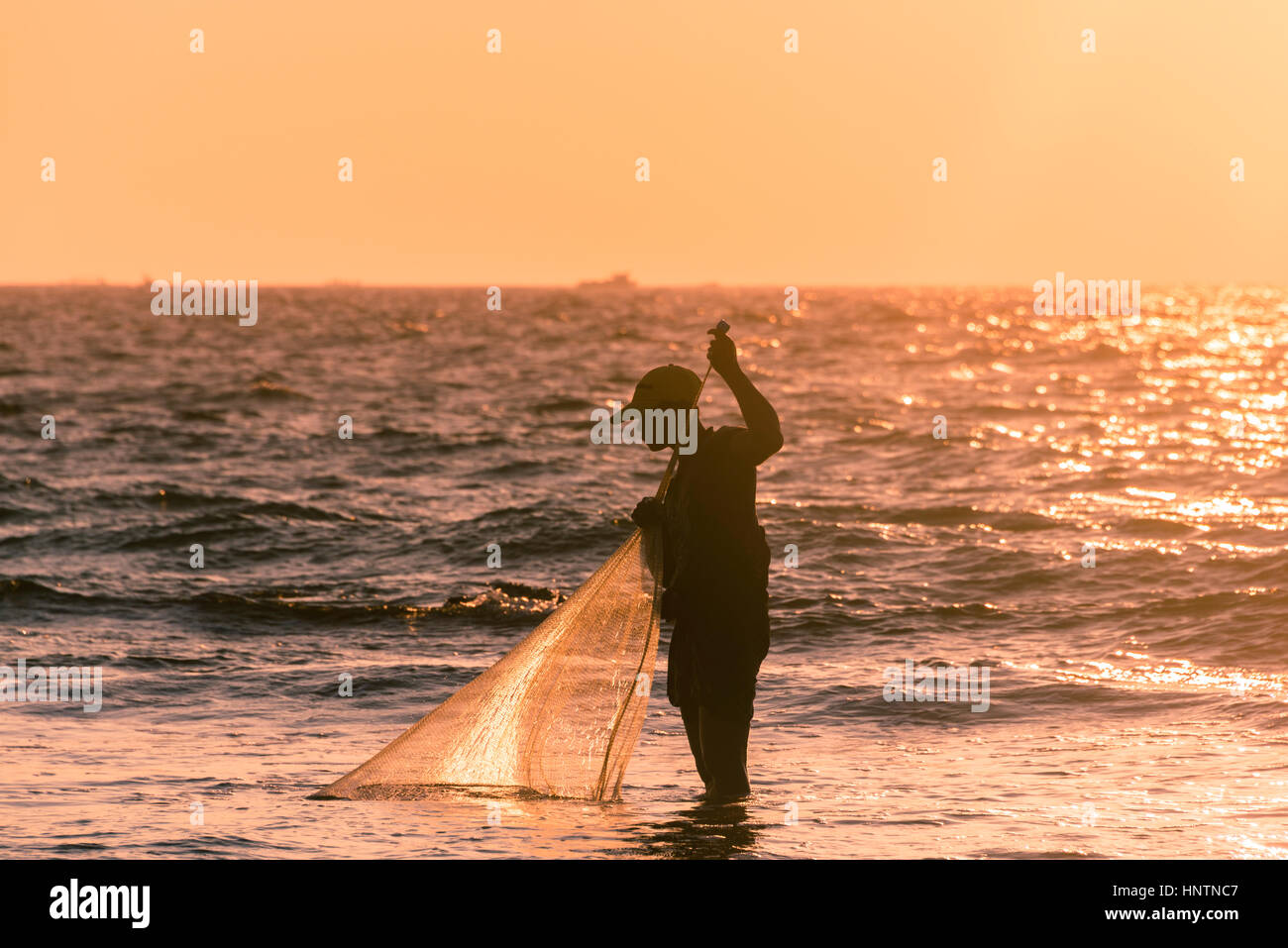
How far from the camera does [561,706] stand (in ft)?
23.5

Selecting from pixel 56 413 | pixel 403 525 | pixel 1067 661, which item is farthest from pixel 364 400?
pixel 1067 661

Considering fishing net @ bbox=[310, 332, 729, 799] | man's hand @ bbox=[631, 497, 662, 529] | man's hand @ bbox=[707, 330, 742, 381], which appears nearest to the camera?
man's hand @ bbox=[707, 330, 742, 381]

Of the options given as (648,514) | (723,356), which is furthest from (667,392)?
(648,514)

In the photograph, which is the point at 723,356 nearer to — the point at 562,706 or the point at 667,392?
the point at 667,392

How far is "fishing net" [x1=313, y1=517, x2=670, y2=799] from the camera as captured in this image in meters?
7.06

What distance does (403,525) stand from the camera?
2072 cm

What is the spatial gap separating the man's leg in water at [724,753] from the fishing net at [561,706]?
0.34 metres

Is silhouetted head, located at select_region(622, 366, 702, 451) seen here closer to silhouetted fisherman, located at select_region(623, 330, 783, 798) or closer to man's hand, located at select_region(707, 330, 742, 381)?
silhouetted fisherman, located at select_region(623, 330, 783, 798)

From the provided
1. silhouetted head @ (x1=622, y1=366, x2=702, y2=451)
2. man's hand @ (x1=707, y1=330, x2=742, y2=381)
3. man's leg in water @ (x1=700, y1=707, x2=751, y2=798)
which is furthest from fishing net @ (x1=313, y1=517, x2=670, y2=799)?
man's hand @ (x1=707, y1=330, x2=742, y2=381)

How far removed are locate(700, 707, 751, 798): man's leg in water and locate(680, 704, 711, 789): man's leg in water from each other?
0.06 feet

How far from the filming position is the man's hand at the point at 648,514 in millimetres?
6918

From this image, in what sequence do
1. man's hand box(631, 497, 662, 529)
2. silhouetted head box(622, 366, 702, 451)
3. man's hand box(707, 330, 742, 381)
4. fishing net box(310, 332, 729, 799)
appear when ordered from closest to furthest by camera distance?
man's hand box(707, 330, 742, 381), silhouetted head box(622, 366, 702, 451), man's hand box(631, 497, 662, 529), fishing net box(310, 332, 729, 799)

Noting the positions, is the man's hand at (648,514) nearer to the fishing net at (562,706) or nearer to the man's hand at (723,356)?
the fishing net at (562,706)
